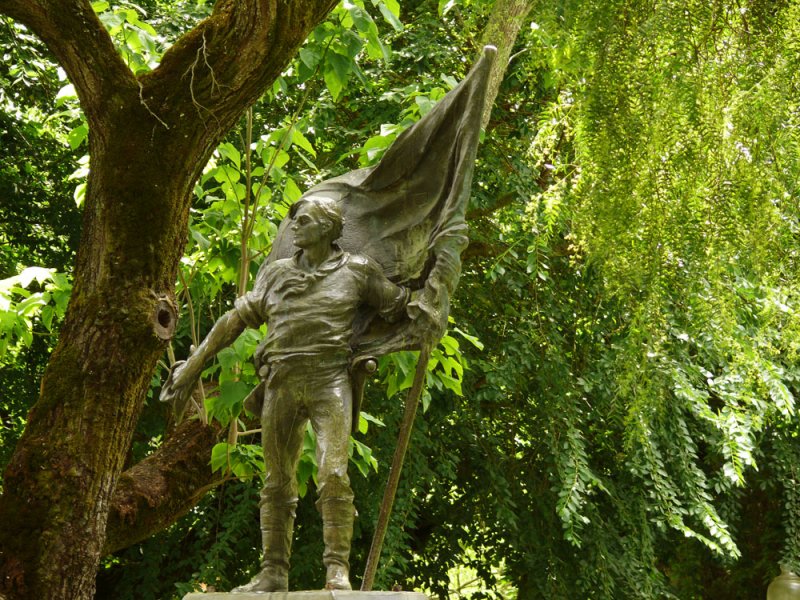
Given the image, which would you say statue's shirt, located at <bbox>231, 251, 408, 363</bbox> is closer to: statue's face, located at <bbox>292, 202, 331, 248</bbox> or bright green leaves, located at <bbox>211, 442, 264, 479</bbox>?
statue's face, located at <bbox>292, 202, 331, 248</bbox>

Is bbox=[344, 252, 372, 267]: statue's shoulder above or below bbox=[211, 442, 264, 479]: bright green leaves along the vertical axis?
above

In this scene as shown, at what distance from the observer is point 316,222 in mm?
4598

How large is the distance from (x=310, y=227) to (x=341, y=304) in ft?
1.10

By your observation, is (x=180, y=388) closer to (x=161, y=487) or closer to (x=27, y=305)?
(x=27, y=305)

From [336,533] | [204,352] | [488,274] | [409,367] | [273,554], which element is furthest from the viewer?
[488,274]

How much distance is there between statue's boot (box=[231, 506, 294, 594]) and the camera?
439 cm

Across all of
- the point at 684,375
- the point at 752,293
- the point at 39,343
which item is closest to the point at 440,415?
the point at 684,375

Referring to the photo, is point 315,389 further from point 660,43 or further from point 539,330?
point 539,330

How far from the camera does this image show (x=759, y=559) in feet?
40.1

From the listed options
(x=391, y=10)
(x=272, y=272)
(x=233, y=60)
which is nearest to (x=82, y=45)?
(x=233, y=60)

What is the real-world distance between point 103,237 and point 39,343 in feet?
16.1

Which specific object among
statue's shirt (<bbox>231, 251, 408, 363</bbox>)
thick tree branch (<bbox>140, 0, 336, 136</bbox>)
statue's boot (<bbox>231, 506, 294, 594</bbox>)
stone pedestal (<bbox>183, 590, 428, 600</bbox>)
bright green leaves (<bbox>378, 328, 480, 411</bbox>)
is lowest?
stone pedestal (<bbox>183, 590, 428, 600</bbox>)

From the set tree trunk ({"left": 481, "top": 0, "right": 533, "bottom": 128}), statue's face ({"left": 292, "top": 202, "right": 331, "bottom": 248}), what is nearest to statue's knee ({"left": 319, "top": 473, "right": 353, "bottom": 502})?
statue's face ({"left": 292, "top": 202, "right": 331, "bottom": 248})

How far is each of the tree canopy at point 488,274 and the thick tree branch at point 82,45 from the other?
0.9 inches
